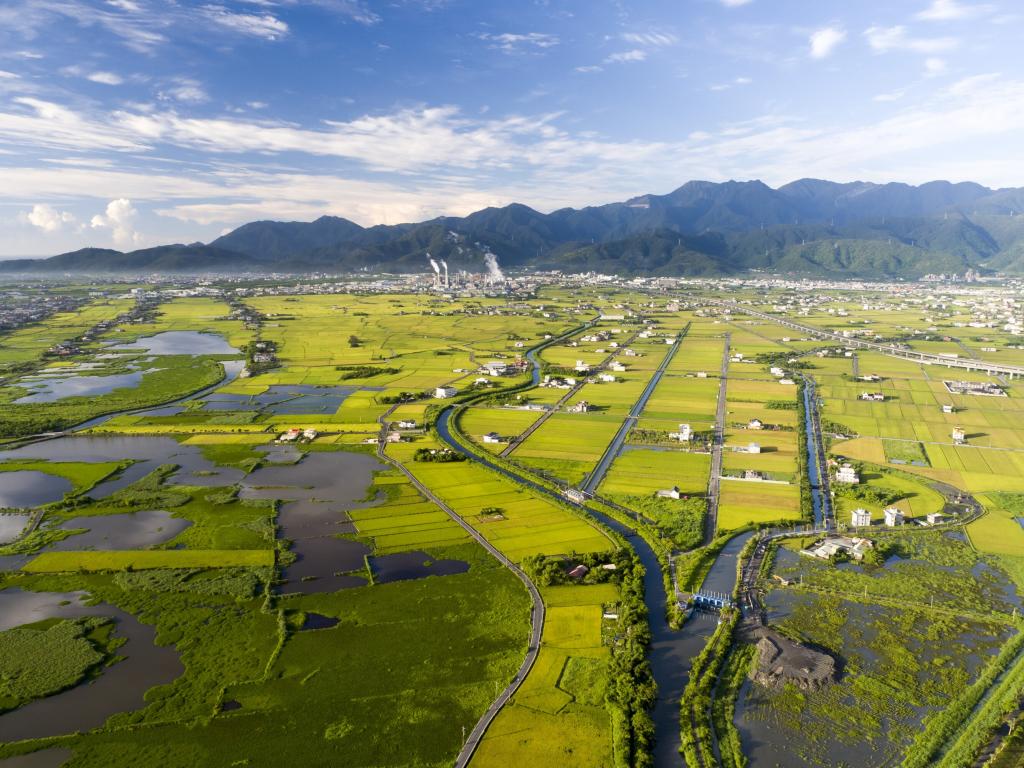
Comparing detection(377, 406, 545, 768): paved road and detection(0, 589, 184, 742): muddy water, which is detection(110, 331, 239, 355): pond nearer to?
detection(377, 406, 545, 768): paved road

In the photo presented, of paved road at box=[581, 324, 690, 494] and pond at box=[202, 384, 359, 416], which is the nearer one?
paved road at box=[581, 324, 690, 494]

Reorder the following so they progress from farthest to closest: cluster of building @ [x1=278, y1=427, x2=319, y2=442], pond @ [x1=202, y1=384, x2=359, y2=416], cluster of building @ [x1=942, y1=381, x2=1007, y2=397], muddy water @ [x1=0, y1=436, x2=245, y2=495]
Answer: cluster of building @ [x1=942, y1=381, x2=1007, y2=397] → pond @ [x1=202, y1=384, x2=359, y2=416] → cluster of building @ [x1=278, y1=427, x2=319, y2=442] → muddy water @ [x1=0, y1=436, x2=245, y2=495]

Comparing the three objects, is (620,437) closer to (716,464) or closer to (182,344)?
(716,464)

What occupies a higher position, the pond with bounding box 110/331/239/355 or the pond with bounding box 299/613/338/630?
the pond with bounding box 110/331/239/355

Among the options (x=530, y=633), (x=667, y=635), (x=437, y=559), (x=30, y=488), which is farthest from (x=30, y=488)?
(x=667, y=635)

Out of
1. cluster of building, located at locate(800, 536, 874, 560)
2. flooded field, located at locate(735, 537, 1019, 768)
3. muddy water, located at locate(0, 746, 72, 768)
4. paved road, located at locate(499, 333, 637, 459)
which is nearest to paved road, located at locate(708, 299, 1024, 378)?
paved road, located at locate(499, 333, 637, 459)

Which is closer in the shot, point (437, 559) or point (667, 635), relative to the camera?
point (667, 635)
